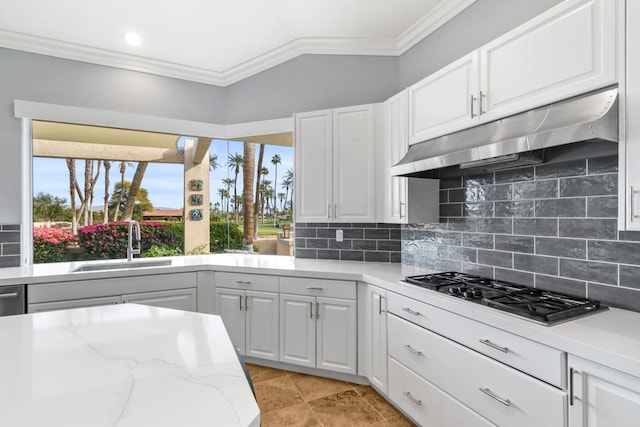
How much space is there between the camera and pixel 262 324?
2.85m

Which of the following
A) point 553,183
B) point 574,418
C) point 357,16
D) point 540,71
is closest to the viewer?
point 574,418

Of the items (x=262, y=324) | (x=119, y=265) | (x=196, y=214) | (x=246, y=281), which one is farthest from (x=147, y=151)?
(x=262, y=324)

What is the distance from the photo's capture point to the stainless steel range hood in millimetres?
1315

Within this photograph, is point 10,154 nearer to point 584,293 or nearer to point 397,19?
point 397,19

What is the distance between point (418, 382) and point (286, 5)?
9.26 ft

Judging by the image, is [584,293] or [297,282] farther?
[297,282]

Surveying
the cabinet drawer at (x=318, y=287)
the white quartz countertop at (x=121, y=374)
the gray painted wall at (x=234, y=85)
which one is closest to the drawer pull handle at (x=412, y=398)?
the cabinet drawer at (x=318, y=287)

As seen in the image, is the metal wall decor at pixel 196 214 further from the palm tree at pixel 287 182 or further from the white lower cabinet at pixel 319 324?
the white lower cabinet at pixel 319 324

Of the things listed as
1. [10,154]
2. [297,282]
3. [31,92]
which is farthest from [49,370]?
[31,92]

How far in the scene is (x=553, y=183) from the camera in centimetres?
184

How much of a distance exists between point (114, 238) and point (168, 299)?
1127 mm

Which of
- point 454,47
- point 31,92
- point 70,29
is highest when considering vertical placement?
point 70,29

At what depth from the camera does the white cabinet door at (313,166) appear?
2955mm

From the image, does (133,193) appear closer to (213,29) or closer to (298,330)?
(213,29)
